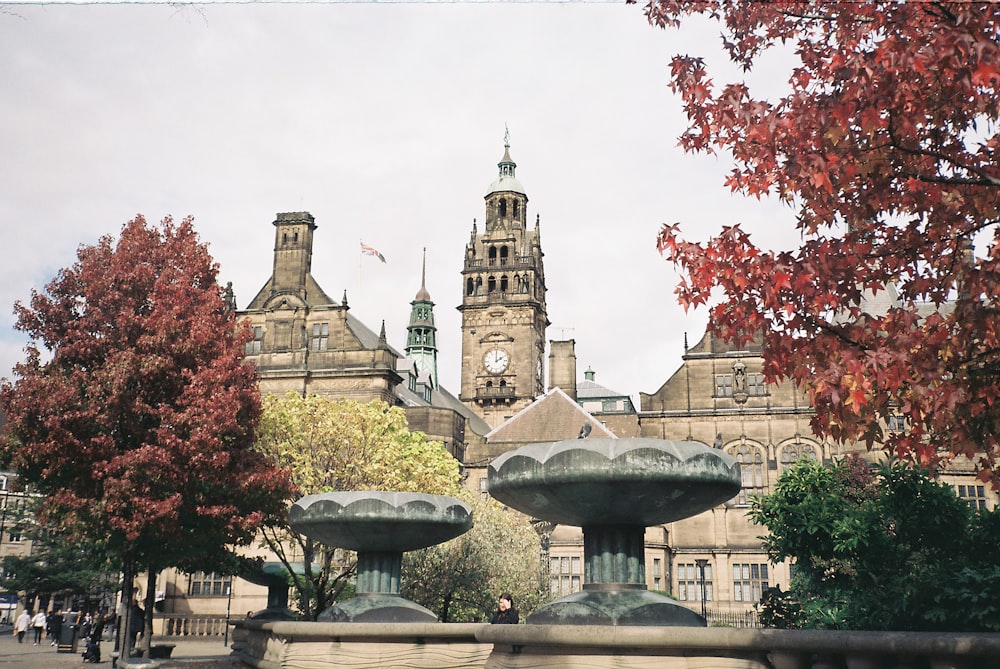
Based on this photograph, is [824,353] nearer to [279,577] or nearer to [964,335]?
[964,335]

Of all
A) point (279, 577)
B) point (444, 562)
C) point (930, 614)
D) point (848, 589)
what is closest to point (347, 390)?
point (444, 562)

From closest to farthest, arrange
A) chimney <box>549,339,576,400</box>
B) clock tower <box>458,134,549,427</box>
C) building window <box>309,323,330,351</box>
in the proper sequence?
building window <box>309,323,330,351</box> < chimney <box>549,339,576,400</box> < clock tower <box>458,134,549,427</box>

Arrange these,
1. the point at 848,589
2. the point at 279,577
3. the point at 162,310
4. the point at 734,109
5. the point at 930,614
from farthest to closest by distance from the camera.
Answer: the point at 279,577, the point at 162,310, the point at 848,589, the point at 930,614, the point at 734,109

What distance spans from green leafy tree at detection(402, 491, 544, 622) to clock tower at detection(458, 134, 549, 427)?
4698 cm

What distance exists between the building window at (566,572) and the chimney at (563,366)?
12.5 metres

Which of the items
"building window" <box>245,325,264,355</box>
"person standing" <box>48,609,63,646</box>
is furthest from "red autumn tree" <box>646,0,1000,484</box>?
"building window" <box>245,325,264,355</box>

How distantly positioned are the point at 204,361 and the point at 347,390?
76.7 ft

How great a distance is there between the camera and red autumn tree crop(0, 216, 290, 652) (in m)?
15.9

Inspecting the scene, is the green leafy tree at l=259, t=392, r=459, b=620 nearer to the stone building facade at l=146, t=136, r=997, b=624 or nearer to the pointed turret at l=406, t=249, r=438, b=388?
the stone building facade at l=146, t=136, r=997, b=624

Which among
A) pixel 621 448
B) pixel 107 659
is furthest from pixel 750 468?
pixel 621 448

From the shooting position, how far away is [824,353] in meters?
6.77

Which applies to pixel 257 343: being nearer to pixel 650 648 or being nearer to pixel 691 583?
pixel 691 583

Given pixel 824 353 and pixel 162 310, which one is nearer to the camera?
pixel 824 353

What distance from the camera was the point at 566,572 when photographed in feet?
123
